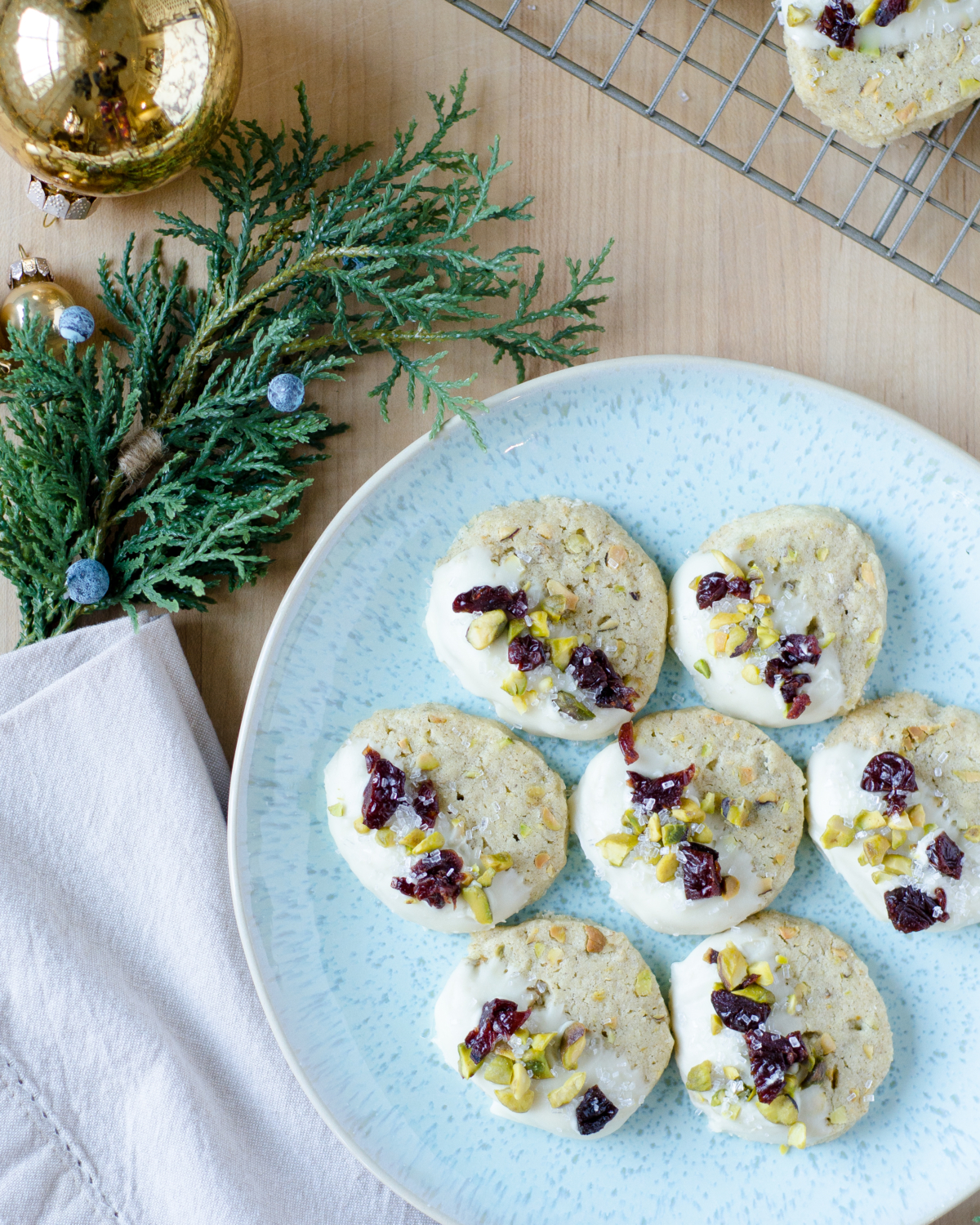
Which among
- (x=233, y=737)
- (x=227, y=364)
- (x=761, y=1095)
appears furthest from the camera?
(x=233, y=737)

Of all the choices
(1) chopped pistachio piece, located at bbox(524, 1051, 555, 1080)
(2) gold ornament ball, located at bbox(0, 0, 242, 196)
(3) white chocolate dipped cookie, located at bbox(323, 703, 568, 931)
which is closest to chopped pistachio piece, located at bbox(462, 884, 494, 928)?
(3) white chocolate dipped cookie, located at bbox(323, 703, 568, 931)

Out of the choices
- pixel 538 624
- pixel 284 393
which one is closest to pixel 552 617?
pixel 538 624

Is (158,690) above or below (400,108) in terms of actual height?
below

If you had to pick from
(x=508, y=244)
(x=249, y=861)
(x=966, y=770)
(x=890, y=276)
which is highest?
(x=890, y=276)

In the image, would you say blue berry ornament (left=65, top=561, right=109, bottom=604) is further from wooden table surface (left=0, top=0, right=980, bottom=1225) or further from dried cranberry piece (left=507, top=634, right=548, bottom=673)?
dried cranberry piece (left=507, top=634, right=548, bottom=673)

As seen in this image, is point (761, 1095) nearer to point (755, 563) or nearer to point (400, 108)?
point (755, 563)

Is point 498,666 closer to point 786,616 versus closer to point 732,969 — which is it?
point 786,616

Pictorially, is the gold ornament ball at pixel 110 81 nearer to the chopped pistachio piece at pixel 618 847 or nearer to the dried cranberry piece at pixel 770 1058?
the chopped pistachio piece at pixel 618 847

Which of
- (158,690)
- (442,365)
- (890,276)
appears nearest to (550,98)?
(442,365)
